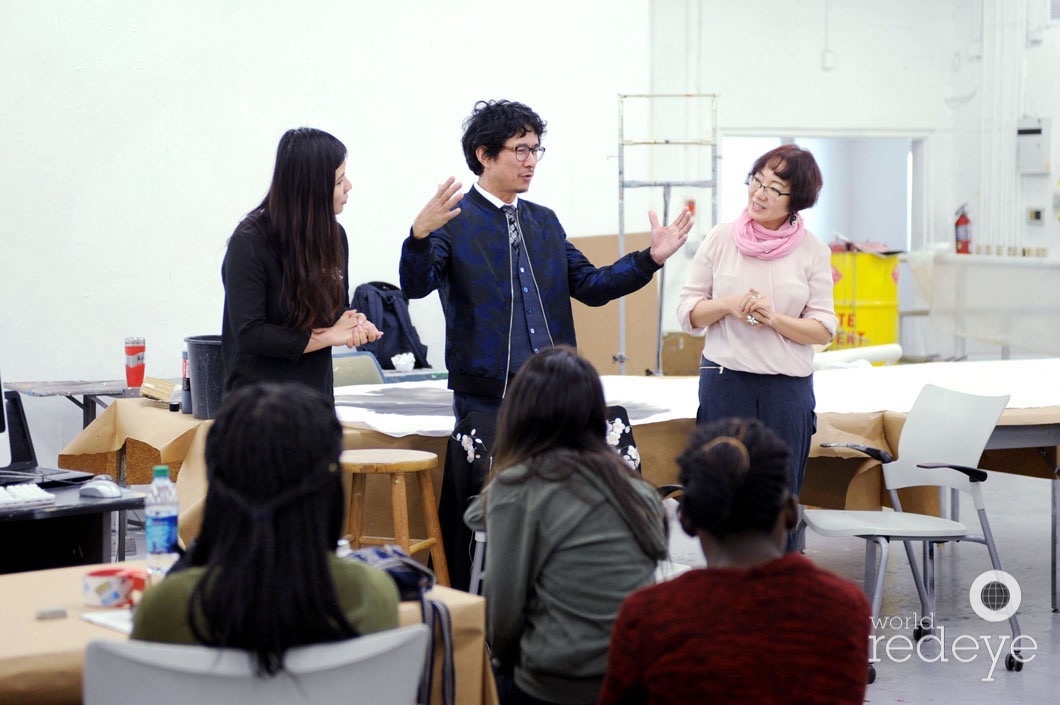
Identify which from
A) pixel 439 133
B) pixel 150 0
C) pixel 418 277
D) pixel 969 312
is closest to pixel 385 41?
pixel 439 133

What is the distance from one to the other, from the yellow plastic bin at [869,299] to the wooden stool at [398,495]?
618cm

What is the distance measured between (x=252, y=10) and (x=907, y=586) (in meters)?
4.49

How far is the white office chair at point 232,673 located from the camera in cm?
142

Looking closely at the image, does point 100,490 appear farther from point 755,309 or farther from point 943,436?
point 943,436

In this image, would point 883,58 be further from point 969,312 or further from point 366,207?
point 366,207

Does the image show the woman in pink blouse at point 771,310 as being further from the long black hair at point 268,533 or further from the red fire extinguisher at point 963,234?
the red fire extinguisher at point 963,234

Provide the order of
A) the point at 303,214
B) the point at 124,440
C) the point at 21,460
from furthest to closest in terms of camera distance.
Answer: the point at 124,440, the point at 21,460, the point at 303,214

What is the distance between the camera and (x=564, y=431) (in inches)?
77.1

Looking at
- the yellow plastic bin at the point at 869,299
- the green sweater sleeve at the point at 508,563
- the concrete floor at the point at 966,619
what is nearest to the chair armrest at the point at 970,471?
the concrete floor at the point at 966,619

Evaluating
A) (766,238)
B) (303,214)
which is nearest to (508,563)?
(303,214)

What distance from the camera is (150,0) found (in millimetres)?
6172

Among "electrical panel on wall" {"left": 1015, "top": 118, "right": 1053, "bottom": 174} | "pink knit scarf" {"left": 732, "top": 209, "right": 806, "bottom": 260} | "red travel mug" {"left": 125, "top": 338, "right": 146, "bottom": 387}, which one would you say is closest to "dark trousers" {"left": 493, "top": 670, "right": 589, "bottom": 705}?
"pink knit scarf" {"left": 732, "top": 209, "right": 806, "bottom": 260}

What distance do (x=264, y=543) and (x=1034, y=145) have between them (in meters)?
9.29

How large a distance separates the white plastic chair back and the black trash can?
2190mm
